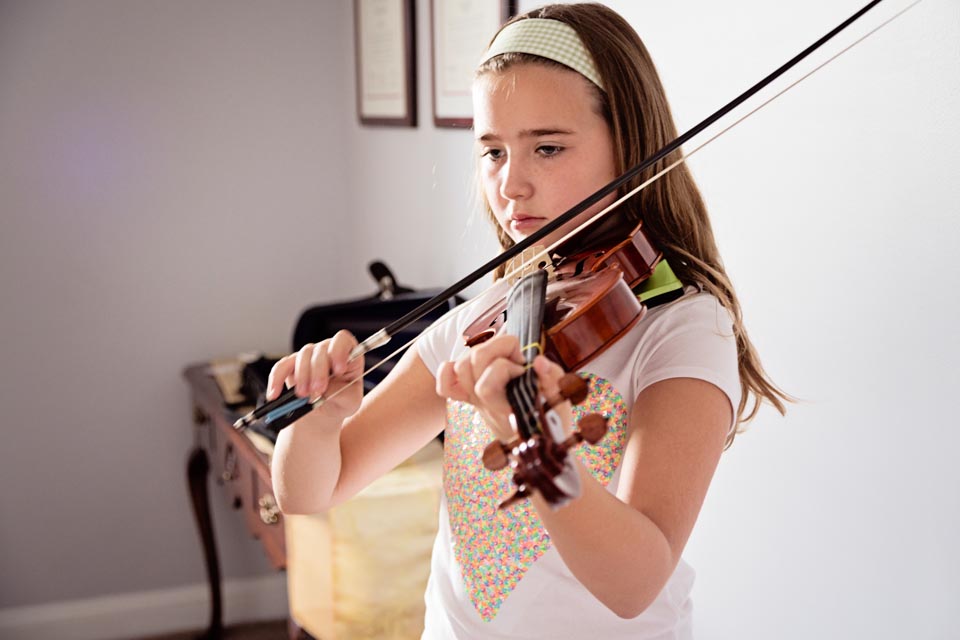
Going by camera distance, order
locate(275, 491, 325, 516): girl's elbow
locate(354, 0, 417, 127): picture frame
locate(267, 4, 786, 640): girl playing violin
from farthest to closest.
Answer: locate(354, 0, 417, 127): picture frame < locate(275, 491, 325, 516): girl's elbow < locate(267, 4, 786, 640): girl playing violin

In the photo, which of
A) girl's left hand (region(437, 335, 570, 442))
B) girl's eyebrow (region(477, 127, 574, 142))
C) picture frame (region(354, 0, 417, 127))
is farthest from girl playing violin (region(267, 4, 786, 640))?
picture frame (region(354, 0, 417, 127))

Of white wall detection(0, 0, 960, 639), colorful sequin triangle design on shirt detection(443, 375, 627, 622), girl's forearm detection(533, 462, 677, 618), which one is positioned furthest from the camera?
white wall detection(0, 0, 960, 639)

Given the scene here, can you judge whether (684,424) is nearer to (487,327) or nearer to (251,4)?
(487,327)

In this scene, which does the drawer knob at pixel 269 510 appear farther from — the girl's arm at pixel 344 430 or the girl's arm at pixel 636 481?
the girl's arm at pixel 636 481

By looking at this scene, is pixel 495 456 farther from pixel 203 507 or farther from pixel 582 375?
pixel 203 507

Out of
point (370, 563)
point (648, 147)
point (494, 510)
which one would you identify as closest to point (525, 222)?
point (648, 147)

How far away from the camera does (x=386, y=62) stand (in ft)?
7.45

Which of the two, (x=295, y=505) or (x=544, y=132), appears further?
(x=295, y=505)

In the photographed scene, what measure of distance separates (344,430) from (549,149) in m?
0.37

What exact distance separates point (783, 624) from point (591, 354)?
20.5 inches

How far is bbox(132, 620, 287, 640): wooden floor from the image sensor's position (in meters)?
2.69

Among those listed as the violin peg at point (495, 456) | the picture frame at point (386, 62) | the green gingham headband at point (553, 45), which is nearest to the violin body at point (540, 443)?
the violin peg at point (495, 456)

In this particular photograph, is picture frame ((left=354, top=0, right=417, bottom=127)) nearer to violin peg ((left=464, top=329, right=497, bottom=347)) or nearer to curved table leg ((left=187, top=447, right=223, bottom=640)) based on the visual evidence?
curved table leg ((left=187, top=447, right=223, bottom=640))

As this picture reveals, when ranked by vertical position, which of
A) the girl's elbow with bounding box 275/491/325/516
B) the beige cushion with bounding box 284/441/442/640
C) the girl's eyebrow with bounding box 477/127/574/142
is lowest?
the beige cushion with bounding box 284/441/442/640
